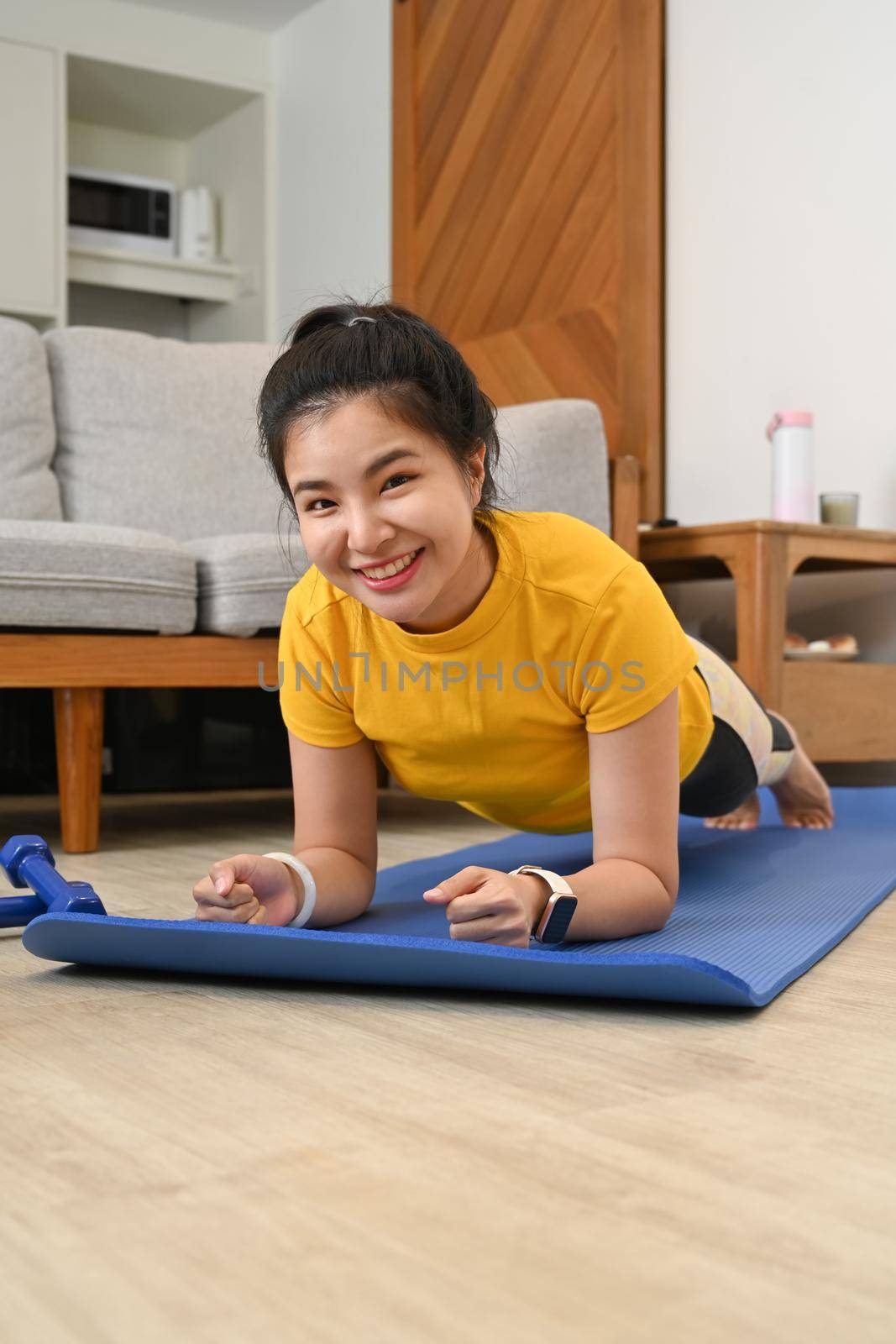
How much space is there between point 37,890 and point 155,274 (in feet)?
11.6

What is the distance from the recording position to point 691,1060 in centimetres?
83

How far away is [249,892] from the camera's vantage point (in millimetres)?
1054

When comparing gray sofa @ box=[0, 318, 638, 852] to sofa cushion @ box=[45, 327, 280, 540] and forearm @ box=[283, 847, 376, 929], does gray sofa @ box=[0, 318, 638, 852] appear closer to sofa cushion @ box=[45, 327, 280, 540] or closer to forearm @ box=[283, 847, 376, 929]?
sofa cushion @ box=[45, 327, 280, 540]

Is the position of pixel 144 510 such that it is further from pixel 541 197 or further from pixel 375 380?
pixel 375 380

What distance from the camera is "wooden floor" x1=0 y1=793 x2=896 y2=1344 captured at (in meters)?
0.51

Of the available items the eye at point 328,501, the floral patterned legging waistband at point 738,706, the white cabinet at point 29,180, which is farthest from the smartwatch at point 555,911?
the white cabinet at point 29,180

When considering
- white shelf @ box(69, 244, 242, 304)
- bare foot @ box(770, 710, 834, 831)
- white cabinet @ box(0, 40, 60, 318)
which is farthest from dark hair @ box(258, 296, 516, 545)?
white shelf @ box(69, 244, 242, 304)

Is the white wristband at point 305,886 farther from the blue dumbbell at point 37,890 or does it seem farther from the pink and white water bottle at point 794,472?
the pink and white water bottle at point 794,472

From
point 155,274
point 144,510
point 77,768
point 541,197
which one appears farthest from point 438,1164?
point 155,274

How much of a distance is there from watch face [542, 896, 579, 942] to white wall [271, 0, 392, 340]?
3.09 m

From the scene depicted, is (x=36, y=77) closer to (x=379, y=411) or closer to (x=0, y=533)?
(x=0, y=533)

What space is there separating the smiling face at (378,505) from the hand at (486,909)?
22cm

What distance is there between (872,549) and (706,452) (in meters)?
0.65

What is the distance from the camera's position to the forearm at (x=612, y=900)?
41.7 inches
